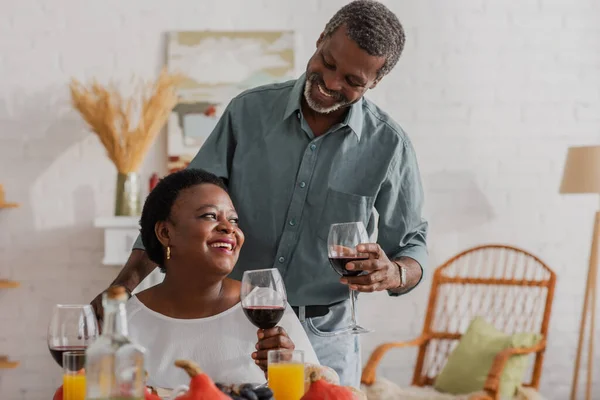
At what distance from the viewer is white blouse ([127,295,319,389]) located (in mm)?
1988

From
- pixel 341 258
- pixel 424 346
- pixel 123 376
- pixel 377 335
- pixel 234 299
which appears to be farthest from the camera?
pixel 377 335

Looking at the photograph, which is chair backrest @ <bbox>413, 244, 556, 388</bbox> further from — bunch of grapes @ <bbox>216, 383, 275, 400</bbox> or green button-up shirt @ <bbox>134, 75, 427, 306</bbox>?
bunch of grapes @ <bbox>216, 383, 275, 400</bbox>

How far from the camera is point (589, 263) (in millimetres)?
4117

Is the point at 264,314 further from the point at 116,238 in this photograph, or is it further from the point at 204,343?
the point at 116,238

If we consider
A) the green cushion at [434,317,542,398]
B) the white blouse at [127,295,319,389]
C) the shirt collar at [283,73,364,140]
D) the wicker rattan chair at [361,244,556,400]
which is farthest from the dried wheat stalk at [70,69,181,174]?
the white blouse at [127,295,319,389]

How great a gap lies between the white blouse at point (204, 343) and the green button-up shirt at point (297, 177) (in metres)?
0.31

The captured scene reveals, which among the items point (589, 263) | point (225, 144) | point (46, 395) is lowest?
point (46, 395)

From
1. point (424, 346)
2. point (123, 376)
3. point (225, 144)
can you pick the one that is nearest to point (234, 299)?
point (225, 144)

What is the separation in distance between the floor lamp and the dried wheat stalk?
5.92 feet

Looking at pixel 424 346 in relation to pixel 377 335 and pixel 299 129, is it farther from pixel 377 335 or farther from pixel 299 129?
pixel 299 129

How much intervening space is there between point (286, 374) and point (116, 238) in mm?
2648

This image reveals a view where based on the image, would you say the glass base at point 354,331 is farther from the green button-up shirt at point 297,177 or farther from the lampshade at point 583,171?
the lampshade at point 583,171

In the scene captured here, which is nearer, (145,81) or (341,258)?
(341,258)

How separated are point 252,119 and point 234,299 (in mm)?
551
